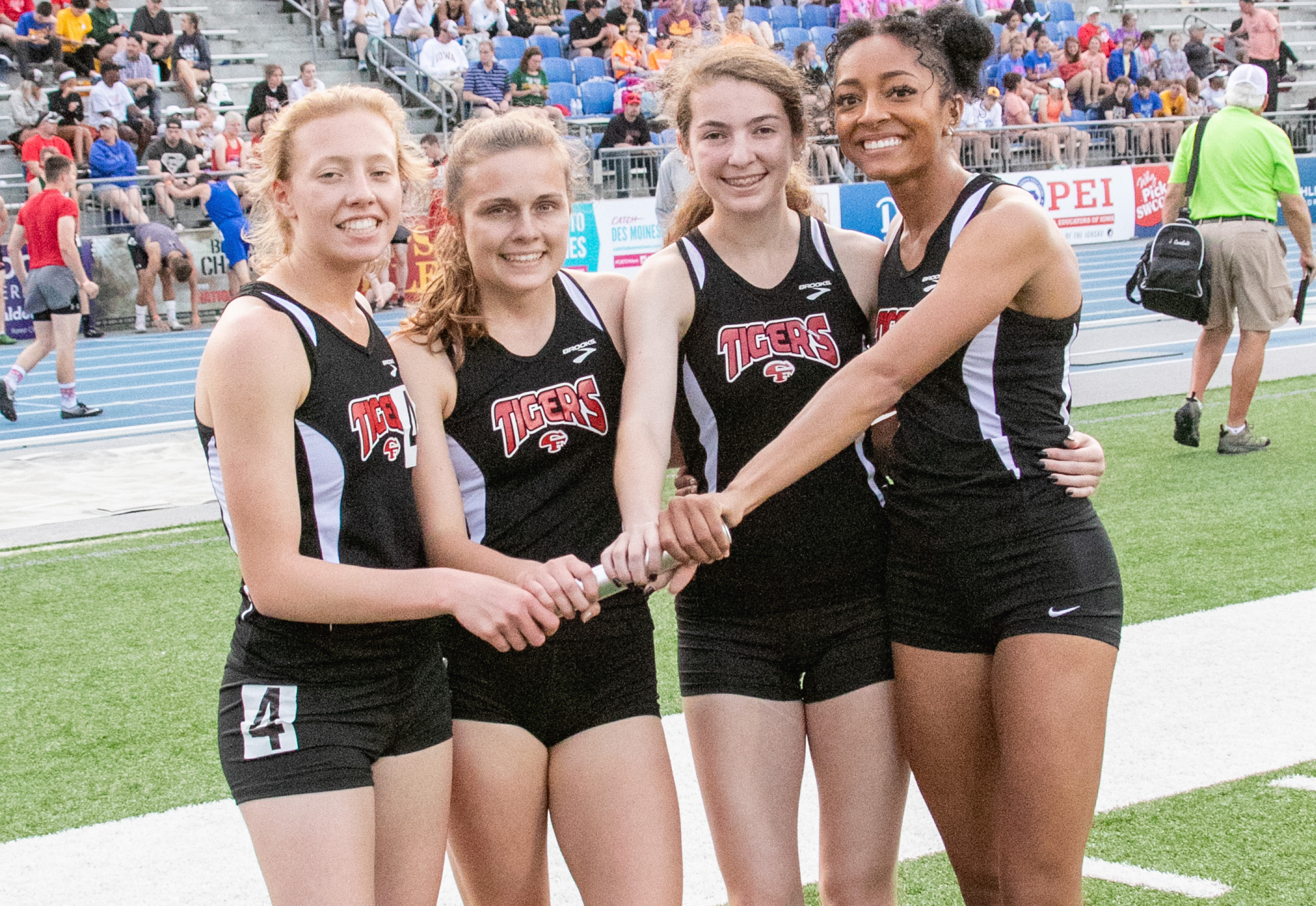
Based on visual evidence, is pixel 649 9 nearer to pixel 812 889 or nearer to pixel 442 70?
pixel 442 70

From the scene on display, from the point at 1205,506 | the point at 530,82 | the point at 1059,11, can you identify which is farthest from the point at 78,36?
the point at 1059,11

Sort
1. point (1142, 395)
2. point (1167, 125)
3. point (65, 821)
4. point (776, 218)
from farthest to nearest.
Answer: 1. point (1167, 125)
2. point (1142, 395)
3. point (65, 821)
4. point (776, 218)

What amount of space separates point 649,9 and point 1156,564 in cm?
1882

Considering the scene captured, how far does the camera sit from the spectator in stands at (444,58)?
19750 mm

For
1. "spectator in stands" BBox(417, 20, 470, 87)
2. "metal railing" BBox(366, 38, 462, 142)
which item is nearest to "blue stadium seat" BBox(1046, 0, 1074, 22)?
"spectator in stands" BBox(417, 20, 470, 87)

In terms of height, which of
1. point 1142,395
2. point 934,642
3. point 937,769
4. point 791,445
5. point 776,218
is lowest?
point 1142,395

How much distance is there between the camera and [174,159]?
16.5 meters

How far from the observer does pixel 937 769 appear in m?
2.76

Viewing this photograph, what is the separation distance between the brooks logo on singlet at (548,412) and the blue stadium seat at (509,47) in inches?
730

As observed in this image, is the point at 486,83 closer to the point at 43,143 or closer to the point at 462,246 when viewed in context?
the point at 43,143

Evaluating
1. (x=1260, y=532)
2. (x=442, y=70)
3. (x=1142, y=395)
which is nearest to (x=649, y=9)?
(x=442, y=70)

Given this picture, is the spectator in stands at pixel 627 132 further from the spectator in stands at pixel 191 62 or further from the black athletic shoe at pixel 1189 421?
the black athletic shoe at pixel 1189 421

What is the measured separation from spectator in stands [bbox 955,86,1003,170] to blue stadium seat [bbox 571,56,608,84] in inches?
214

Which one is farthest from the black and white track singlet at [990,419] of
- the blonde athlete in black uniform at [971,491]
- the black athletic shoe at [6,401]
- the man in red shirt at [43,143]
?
the man in red shirt at [43,143]
